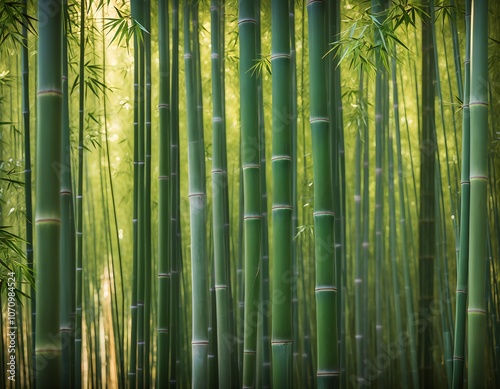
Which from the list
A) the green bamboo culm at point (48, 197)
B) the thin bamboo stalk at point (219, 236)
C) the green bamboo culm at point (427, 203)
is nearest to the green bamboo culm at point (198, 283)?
the thin bamboo stalk at point (219, 236)

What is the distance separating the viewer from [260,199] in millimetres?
2617

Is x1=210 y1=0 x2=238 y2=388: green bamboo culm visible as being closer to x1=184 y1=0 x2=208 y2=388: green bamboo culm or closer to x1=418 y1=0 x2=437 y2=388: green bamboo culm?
x1=184 y1=0 x2=208 y2=388: green bamboo culm

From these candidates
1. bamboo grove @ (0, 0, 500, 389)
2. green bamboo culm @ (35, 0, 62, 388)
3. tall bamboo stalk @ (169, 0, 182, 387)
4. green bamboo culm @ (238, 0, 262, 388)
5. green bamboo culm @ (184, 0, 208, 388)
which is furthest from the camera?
tall bamboo stalk @ (169, 0, 182, 387)

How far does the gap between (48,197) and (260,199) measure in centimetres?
109

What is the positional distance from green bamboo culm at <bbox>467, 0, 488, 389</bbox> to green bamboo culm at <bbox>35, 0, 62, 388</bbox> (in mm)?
1508

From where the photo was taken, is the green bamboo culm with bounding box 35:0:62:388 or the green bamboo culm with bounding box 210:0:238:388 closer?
the green bamboo culm with bounding box 35:0:62:388

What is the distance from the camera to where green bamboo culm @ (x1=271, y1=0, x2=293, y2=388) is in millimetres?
2170

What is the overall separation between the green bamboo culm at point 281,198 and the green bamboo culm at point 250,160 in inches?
5.2

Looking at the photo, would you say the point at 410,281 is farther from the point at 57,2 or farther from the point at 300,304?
the point at 57,2

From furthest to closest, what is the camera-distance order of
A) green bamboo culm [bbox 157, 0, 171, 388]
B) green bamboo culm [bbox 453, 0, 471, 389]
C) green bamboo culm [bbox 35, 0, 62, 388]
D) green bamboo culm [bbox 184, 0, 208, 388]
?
green bamboo culm [bbox 157, 0, 171, 388]
green bamboo culm [bbox 453, 0, 471, 389]
green bamboo culm [bbox 184, 0, 208, 388]
green bamboo culm [bbox 35, 0, 62, 388]

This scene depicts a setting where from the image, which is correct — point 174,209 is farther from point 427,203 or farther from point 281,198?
point 281,198

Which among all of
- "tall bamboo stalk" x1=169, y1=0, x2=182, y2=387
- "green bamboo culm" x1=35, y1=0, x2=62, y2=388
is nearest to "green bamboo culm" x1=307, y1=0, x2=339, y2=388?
"green bamboo culm" x1=35, y1=0, x2=62, y2=388

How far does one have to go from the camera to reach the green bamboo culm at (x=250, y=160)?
2377mm

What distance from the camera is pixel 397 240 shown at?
5.19 m
